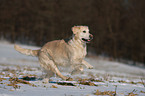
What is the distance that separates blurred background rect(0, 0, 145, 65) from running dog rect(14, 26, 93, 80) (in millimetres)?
25602

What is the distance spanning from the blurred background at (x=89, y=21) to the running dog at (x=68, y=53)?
25602mm

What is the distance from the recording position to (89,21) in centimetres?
3491

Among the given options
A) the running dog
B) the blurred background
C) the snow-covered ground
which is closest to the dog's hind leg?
the running dog

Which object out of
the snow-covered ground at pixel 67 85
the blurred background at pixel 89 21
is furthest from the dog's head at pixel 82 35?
the blurred background at pixel 89 21

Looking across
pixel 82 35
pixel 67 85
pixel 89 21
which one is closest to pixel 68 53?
pixel 82 35

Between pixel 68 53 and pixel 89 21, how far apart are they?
96.1ft

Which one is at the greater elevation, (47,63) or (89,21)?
(89,21)

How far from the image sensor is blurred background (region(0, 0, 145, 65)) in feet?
106

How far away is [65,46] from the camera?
621 cm

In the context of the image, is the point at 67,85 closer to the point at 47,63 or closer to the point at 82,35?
the point at 47,63

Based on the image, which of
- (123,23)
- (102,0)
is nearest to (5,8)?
(102,0)

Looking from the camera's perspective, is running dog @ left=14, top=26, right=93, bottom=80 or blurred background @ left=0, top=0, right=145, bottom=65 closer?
running dog @ left=14, top=26, right=93, bottom=80

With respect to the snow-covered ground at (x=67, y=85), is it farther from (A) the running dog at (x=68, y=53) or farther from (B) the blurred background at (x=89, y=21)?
(B) the blurred background at (x=89, y=21)

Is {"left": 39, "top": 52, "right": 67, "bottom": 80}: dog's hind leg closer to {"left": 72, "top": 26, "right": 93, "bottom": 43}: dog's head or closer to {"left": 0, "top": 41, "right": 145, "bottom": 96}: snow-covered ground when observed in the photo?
{"left": 0, "top": 41, "right": 145, "bottom": 96}: snow-covered ground
